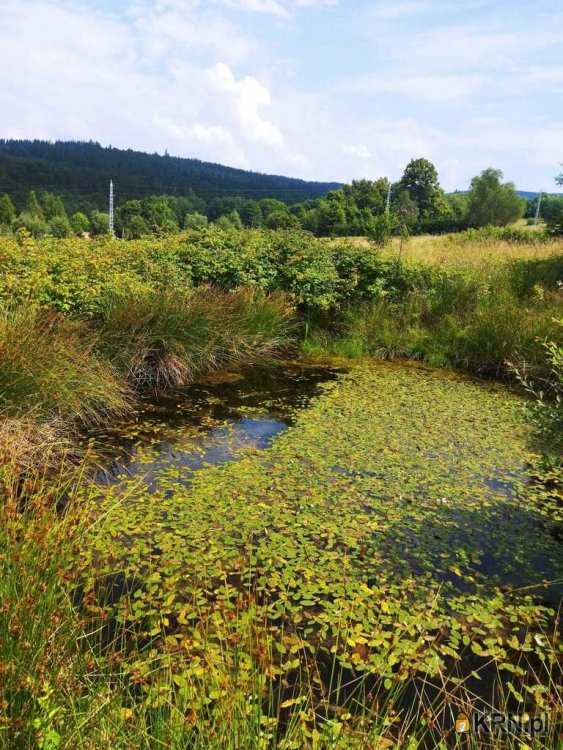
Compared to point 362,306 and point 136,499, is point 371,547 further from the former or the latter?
point 362,306

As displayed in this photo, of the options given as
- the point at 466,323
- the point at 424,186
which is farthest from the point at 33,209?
the point at 466,323

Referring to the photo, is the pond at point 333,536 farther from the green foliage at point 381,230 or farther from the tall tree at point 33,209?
the tall tree at point 33,209

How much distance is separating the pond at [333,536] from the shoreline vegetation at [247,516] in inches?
0.8

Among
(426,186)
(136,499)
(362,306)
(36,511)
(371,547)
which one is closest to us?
(36,511)

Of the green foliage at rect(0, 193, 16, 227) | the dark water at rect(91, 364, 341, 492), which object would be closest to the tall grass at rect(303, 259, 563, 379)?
the dark water at rect(91, 364, 341, 492)

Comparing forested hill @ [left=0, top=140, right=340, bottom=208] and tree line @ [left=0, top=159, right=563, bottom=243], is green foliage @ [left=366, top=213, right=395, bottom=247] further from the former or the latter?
forested hill @ [left=0, top=140, right=340, bottom=208]

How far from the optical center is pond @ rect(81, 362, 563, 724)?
2410mm

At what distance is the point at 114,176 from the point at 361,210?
55326 mm

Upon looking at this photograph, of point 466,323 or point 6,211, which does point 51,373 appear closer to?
point 466,323

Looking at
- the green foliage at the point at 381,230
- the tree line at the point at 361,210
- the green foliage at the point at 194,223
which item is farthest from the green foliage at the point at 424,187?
the green foliage at the point at 381,230

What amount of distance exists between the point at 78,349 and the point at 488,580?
152 inches

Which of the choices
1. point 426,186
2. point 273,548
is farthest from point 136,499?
point 426,186

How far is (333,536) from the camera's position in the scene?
10.5 ft

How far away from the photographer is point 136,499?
11.5 feet
